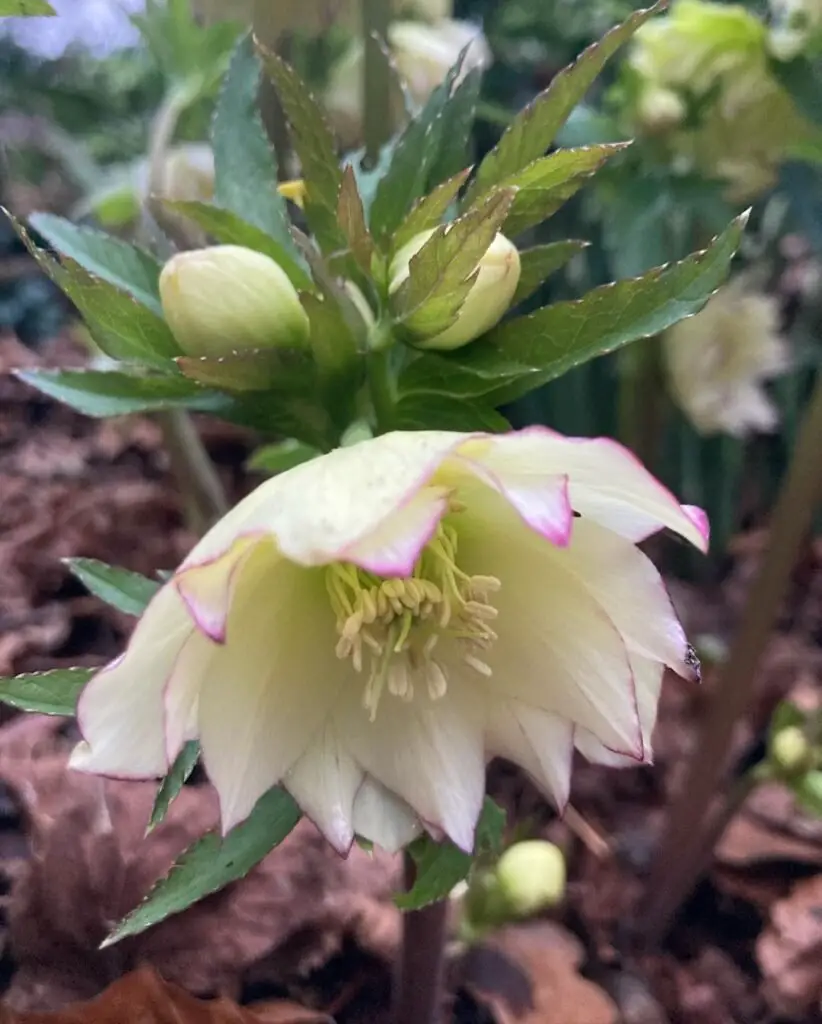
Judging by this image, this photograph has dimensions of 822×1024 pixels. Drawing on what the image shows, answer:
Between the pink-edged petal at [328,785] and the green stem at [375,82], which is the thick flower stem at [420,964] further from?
the green stem at [375,82]

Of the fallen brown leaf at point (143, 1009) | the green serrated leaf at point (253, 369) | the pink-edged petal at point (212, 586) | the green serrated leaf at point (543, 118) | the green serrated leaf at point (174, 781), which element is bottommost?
the fallen brown leaf at point (143, 1009)

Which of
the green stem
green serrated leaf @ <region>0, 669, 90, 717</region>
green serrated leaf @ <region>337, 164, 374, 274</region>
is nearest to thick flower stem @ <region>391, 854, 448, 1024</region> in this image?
green serrated leaf @ <region>0, 669, 90, 717</region>

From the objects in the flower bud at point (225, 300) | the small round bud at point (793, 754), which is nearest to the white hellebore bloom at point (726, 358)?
the small round bud at point (793, 754)

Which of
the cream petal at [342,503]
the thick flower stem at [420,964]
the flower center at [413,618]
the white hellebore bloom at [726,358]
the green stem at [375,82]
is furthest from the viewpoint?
the white hellebore bloom at [726,358]

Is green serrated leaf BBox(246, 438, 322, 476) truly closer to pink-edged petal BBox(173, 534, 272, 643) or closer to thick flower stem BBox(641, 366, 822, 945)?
pink-edged petal BBox(173, 534, 272, 643)

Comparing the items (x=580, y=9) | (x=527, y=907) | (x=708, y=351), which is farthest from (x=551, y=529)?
(x=580, y=9)

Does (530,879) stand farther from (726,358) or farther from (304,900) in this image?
(726,358)

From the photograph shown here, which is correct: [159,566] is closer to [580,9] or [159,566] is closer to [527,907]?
[527,907]
